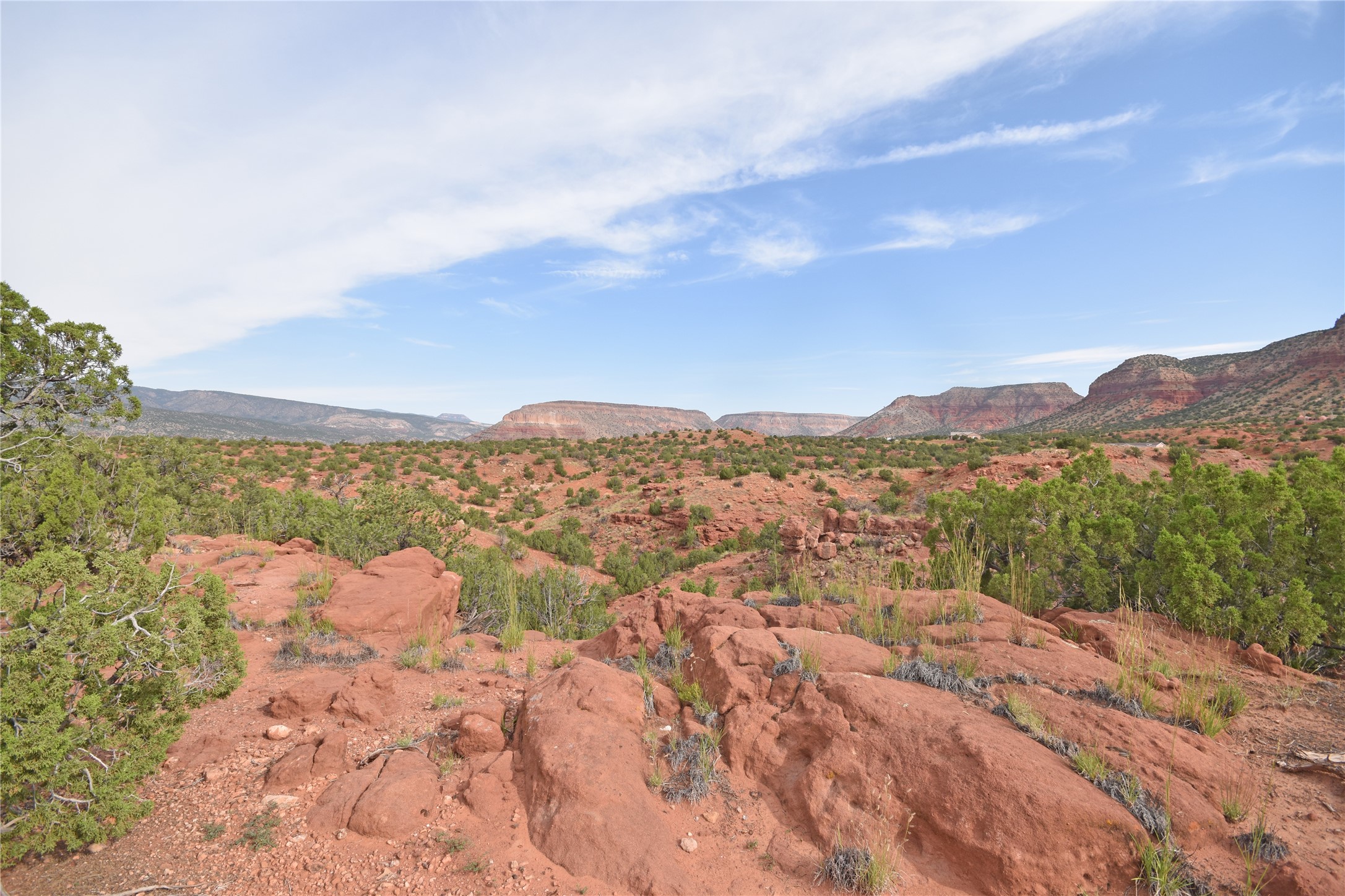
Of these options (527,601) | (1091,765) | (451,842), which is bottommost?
(527,601)

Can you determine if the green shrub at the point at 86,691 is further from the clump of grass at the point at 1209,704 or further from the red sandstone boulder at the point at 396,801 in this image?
the clump of grass at the point at 1209,704

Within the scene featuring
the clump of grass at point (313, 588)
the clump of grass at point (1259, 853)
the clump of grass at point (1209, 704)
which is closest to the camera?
the clump of grass at point (1259, 853)

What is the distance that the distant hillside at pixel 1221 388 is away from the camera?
182 feet

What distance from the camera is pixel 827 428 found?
637 feet

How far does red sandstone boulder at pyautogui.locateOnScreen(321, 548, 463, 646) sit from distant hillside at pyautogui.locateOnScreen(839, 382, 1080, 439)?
123 m

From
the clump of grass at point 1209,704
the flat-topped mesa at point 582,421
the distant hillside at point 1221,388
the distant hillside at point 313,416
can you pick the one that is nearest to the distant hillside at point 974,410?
the distant hillside at point 1221,388

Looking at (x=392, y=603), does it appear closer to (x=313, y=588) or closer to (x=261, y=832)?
(x=313, y=588)

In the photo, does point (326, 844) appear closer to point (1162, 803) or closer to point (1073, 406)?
point (1162, 803)

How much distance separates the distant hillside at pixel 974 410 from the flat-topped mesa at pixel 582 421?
41410mm

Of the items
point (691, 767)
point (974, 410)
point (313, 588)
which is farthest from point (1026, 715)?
point (974, 410)

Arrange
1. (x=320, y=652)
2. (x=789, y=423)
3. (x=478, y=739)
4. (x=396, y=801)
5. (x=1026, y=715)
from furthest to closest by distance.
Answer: (x=789, y=423) → (x=320, y=652) → (x=478, y=739) → (x=1026, y=715) → (x=396, y=801)

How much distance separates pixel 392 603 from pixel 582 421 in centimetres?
14144

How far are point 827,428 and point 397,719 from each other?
19707 centimetres

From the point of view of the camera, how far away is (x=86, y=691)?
3500mm
